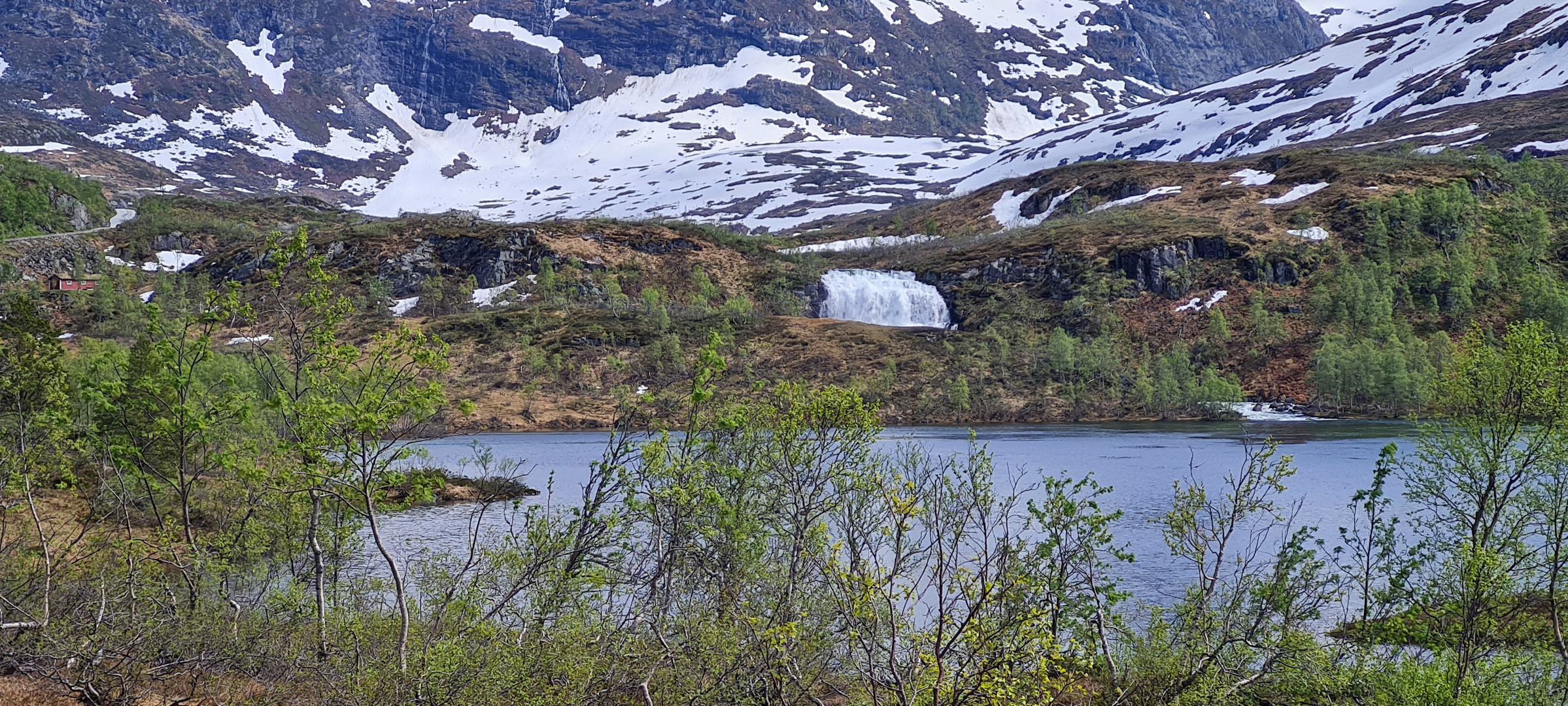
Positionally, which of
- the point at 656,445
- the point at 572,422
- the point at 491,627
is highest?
the point at 656,445

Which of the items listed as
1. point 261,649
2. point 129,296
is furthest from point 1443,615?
point 129,296

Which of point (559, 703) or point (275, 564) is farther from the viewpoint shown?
point (275, 564)

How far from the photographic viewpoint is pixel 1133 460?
4788 cm

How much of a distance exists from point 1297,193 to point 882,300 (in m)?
52.1

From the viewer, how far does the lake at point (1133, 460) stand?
28203 millimetres

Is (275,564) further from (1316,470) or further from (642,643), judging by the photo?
(1316,470)

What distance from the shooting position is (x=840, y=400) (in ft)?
40.0

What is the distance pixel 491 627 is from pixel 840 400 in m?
5.21

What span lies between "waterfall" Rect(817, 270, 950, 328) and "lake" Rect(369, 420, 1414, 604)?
31.0m

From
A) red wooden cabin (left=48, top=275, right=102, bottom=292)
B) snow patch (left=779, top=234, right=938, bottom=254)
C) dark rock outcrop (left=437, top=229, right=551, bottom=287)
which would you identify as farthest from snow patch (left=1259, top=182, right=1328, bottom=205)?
red wooden cabin (left=48, top=275, right=102, bottom=292)

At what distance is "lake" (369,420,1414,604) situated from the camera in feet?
92.5

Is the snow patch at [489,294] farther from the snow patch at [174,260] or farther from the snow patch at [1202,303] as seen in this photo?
the snow patch at [1202,303]

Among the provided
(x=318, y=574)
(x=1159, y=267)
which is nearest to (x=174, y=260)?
(x=1159, y=267)

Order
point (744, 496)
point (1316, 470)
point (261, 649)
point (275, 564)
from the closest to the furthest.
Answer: point (261, 649) < point (744, 496) < point (275, 564) < point (1316, 470)
